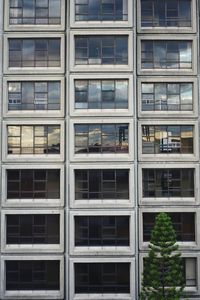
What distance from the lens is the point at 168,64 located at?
80.2ft

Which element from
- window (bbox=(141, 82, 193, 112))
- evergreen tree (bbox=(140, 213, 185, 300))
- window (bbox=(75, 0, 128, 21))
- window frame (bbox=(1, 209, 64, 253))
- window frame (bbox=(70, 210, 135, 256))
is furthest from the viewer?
window (bbox=(141, 82, 193, 112))

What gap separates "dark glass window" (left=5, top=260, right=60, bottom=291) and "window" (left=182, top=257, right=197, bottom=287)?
346 inches

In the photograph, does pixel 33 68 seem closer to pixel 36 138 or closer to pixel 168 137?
pixel 36 138

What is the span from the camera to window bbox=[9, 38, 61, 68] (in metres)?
24.2

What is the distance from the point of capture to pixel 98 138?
23.7m

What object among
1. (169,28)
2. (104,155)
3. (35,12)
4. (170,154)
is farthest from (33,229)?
(169,28)

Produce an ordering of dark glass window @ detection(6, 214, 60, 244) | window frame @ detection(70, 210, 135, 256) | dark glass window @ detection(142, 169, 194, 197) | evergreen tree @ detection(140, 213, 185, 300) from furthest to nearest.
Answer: dark glass window @ detection(142, 169, 194, 197), dark glass window @ detection(6, 214, 60, 244), window frame @ detection(70, 210, 135, 256), evergreen tree @ detection(140, 213, 185, 300)

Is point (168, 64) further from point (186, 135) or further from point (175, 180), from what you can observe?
point (175, 180)

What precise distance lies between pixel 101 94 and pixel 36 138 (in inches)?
217

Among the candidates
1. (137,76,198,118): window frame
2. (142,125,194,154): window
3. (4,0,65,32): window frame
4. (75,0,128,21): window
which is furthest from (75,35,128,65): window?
(142,125,194,154): window

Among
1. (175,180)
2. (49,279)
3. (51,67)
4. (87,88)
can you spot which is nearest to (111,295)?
(49,279)

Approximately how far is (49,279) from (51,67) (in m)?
14.7

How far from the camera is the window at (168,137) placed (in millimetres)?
24234

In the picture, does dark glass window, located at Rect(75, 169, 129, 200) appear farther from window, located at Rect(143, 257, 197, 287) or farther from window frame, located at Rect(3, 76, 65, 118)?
window, located at Rect(143, 257, 197, 287)
